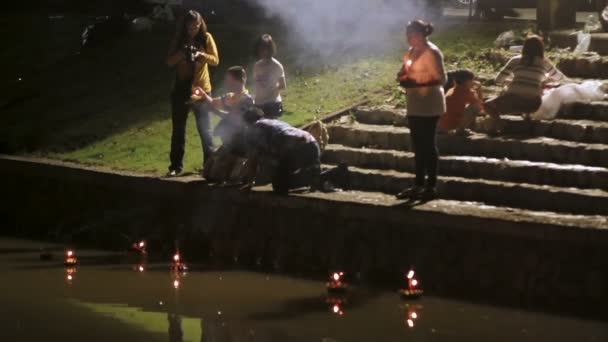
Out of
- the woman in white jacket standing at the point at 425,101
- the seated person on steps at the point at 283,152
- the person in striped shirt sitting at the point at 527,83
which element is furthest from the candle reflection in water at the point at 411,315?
the person in striped shirt sitting at the point at 527,83

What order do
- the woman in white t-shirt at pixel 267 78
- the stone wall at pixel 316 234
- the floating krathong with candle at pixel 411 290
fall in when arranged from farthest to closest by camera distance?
the woman in white t-shirt at pixel 267 78
the floating krathong with candle at pixel 411 290
the stone wall at pixel 316 234

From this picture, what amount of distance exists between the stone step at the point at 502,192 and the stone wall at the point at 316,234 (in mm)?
963

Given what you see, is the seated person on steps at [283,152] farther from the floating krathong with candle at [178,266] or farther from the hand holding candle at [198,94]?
the hand holding candle at [198,94]

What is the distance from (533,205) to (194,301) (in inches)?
134

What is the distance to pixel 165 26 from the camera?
25391mm

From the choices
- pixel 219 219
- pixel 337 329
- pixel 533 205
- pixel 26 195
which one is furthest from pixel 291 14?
pixel 337 329

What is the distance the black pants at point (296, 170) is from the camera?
1502cm

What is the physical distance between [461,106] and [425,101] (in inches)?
64.8

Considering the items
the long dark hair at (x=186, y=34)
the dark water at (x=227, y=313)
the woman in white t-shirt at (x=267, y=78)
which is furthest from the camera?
the long dark hair at (x=186, y=34)

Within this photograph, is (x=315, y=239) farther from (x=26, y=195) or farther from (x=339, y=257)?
(x=26, y=195)

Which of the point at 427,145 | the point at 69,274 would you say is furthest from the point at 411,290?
the point at 69,274

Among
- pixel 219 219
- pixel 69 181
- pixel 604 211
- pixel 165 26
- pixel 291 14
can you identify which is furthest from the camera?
pixel 165 26

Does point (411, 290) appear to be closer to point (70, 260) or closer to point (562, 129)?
point (562, 129)

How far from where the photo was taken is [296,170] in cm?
1505
